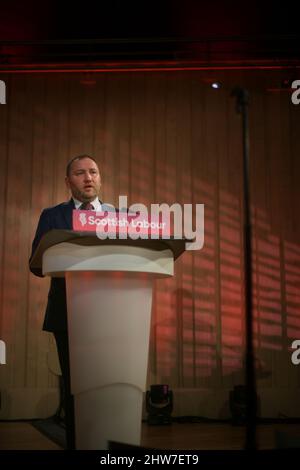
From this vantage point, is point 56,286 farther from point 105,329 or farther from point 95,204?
point 105,329

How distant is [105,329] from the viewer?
181cm

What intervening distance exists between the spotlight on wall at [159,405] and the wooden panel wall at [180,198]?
38cm

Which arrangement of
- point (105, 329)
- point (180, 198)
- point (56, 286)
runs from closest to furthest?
point (105, 329) < point (56, 286) < point (180, 198)

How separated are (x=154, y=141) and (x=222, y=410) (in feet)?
7.83

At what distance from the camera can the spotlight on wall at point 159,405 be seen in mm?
3725

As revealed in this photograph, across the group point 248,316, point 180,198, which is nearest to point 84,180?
point 248,316

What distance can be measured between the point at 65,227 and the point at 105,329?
2.57 ft

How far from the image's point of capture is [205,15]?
13.2 feet
